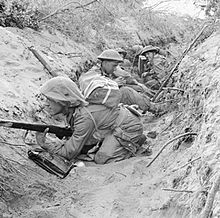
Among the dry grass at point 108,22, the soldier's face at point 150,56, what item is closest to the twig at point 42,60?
the dry grass at point 108,22

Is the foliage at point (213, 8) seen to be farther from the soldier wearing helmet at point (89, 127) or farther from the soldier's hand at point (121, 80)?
the soldier wearing helmet at point (89, 127)

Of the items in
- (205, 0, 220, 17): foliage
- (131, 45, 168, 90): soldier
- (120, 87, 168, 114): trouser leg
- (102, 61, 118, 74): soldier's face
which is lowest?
(131, 45, 168, 90): soldier

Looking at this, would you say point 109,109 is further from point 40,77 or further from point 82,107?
point 40,77

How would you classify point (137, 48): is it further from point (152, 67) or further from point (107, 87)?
point (107, 87)

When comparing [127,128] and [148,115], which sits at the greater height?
[127,128]

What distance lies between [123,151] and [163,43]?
11.6 meters

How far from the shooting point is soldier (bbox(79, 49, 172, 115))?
18.8ft

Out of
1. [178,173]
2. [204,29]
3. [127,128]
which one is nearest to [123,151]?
[127,128]

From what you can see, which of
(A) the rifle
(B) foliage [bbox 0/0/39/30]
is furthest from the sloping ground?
(B) foliage [bbox 0/0/39/30]

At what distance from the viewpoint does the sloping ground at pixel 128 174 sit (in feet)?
11.1

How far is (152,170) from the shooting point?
4.90m

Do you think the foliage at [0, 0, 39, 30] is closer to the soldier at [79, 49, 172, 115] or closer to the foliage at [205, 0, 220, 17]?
the soldier at [79, 49, 172, 115]

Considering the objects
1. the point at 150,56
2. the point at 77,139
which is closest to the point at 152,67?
the point at 150,56

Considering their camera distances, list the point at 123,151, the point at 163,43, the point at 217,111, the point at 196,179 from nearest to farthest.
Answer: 1. the point at 196,179
2. the point at 217,111
3. the point at 123,151
4. the point at 163,43
